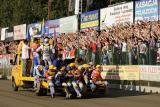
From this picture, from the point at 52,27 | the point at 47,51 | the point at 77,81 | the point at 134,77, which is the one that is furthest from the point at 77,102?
the point at 52,27

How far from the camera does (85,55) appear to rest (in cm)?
3062

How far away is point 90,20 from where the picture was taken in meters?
32.6

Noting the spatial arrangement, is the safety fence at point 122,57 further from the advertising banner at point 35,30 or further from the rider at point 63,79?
the advertising banner at point 35,30

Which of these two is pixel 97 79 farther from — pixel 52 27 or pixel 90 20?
pixel 52 27

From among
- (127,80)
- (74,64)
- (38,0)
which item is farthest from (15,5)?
(74,64)

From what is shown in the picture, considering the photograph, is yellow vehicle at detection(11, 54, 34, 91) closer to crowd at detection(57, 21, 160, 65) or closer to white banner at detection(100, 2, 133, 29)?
crowd at detection(57, 21, 160, 65)

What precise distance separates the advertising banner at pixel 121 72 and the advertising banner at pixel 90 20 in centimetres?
512

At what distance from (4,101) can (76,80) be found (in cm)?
284

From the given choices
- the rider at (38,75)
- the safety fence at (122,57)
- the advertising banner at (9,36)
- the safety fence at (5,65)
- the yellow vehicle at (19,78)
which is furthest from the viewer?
the advertising banner at (9,36)

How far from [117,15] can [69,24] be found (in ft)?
21.1

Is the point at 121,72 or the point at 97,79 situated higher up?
the point at 121,72

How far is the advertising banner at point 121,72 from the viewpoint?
81.0 ft

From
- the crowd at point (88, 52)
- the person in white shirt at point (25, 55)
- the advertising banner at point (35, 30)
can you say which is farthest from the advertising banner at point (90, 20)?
the person in white shirt at point (25, 55)

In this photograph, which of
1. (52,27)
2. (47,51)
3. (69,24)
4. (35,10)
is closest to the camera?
(47,51)
